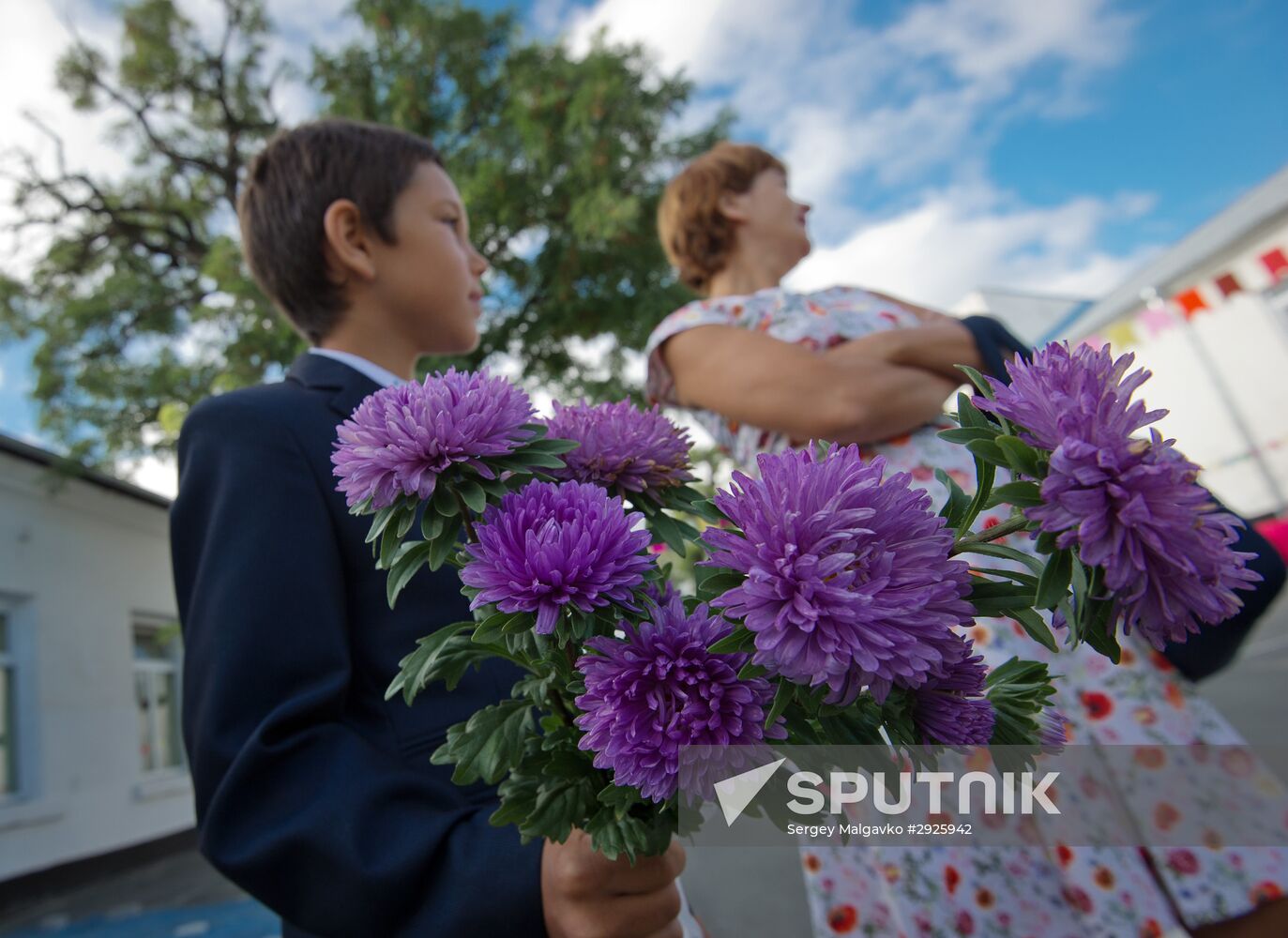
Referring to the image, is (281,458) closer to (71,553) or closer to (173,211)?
(71,553)

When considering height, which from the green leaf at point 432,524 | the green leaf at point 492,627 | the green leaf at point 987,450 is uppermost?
the green leaf at point 432,524

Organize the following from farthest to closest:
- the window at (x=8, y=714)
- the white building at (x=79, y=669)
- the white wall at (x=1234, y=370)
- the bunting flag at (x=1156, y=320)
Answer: the bunting flag at (x=1156, y=320) < the white wall at (x=1234, y=370) < the white building at (x=79, y=669) < the window at (x=8, y=714)

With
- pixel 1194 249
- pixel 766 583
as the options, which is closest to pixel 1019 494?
pixel 766 583

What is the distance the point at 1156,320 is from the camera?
54.9ft

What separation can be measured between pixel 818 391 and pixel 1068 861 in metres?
0.83

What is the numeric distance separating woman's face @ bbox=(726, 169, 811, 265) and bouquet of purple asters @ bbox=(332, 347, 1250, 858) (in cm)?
146

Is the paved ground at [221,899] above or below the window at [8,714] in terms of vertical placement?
below

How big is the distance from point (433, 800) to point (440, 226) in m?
0.97

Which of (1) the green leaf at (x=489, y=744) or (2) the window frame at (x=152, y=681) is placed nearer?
(1) the green leaf at (x=489, y=744)

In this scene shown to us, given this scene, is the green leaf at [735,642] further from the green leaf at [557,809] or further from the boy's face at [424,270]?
the boy's face at [424,270]

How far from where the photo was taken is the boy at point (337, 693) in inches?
26.4

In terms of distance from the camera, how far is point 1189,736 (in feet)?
4.16

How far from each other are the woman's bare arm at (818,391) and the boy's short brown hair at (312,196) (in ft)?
2.08

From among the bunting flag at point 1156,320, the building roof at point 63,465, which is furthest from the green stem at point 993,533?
the bunting flag at point 1156,320
